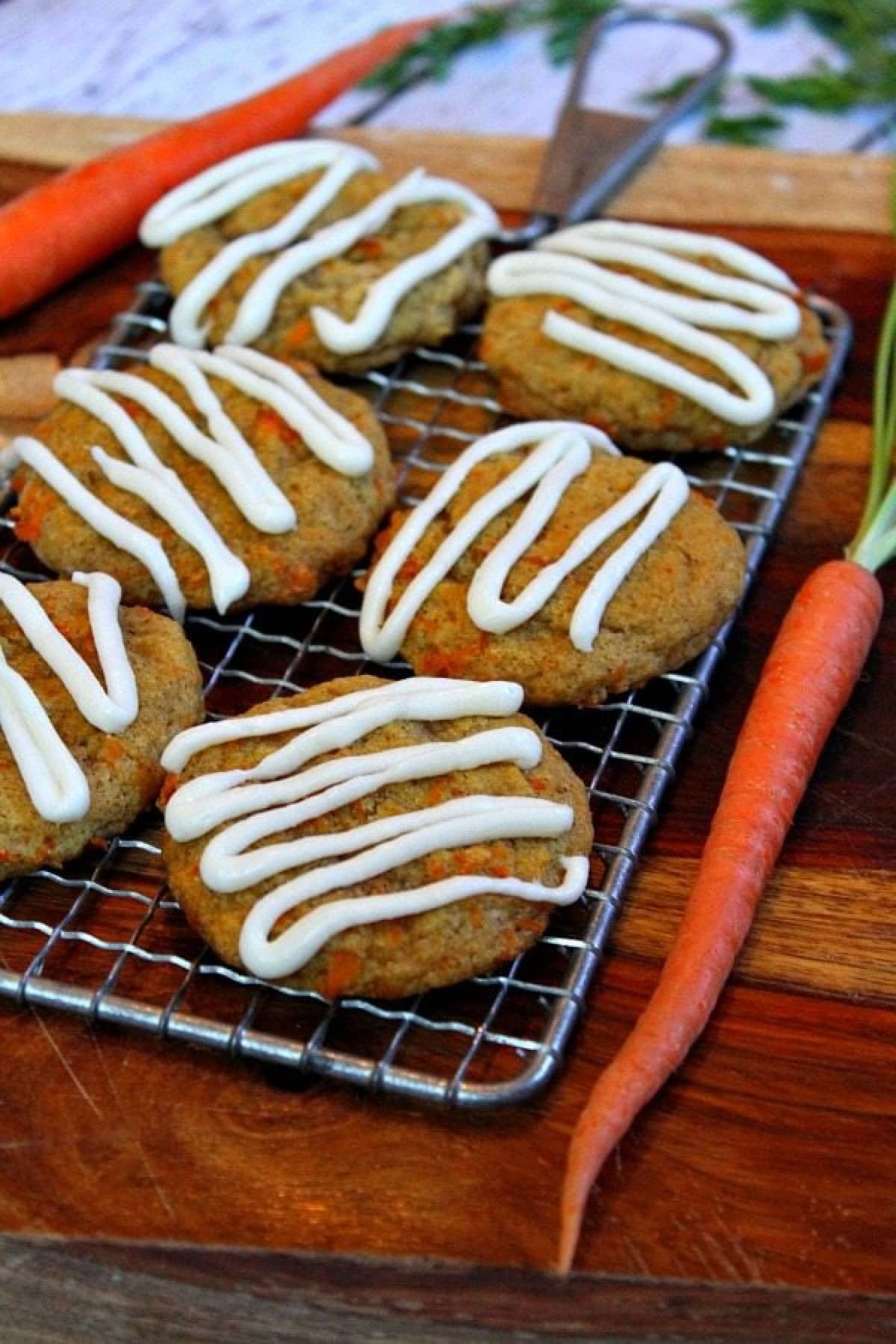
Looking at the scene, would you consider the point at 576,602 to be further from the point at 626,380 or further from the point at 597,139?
the point at 597,139

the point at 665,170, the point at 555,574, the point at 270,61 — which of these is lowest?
the point at 665,170

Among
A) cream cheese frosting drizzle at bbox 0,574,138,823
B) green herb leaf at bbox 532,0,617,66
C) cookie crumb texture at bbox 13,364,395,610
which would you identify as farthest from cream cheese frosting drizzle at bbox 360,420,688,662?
green herb leaf at bbox 532,0,617,66

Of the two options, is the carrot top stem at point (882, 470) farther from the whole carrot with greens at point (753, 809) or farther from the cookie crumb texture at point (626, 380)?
the cookie crumb texture at point (626, 380)

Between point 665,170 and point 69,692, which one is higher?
point 69,692

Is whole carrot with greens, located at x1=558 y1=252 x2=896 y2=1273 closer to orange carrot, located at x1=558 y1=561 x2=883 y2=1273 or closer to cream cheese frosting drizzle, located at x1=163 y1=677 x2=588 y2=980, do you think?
orange carrot, located at x1=558 y1=561 x2=883 y2=1273

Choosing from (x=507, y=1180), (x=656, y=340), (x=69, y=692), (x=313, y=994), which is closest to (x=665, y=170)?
(x=656, y=340)
